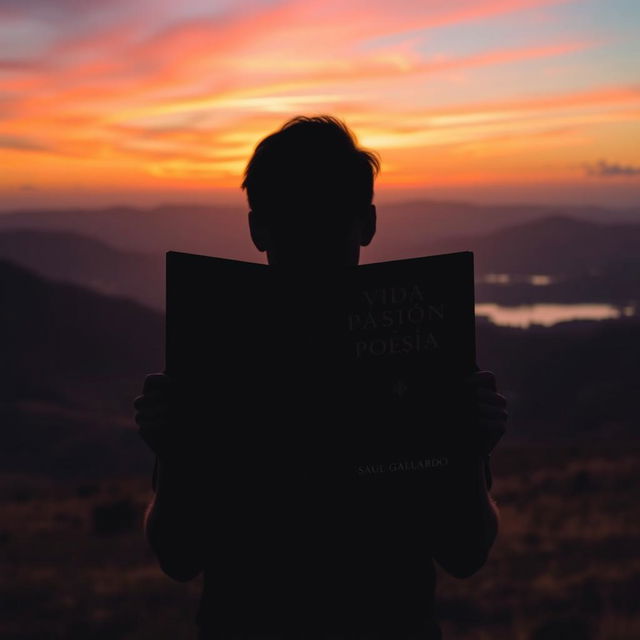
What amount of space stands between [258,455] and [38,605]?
1309cm

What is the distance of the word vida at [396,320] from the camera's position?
1.70 meters

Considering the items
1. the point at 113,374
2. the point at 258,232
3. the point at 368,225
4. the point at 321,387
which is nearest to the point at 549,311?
the point at 113,374

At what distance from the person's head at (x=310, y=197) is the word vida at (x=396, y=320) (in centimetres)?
18

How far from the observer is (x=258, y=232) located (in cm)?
189

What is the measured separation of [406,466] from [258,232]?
65 centimetres

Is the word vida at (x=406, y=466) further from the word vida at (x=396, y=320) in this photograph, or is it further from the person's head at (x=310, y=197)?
the person's head at (x=310, y=197)

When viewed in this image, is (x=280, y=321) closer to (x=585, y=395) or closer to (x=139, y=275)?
(x=585, y=395)

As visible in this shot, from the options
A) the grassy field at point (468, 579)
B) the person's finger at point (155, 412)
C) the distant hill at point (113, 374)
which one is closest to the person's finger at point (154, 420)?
the person's finger at point (155, 412)

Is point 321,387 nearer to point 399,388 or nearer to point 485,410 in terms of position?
point 399,388

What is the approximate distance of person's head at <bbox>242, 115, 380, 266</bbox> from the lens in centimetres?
182

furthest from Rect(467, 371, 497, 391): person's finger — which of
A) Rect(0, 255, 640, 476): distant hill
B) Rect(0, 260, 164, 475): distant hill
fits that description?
Rect(0, 260, 164, 475): distant hill

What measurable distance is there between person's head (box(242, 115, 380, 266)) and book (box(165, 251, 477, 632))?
0.47 feet

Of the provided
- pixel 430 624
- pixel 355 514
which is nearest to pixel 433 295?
pixel 355 514

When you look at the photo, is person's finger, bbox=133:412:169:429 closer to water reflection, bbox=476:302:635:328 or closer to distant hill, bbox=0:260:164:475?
distant hill, bbox=0:260:164:475
